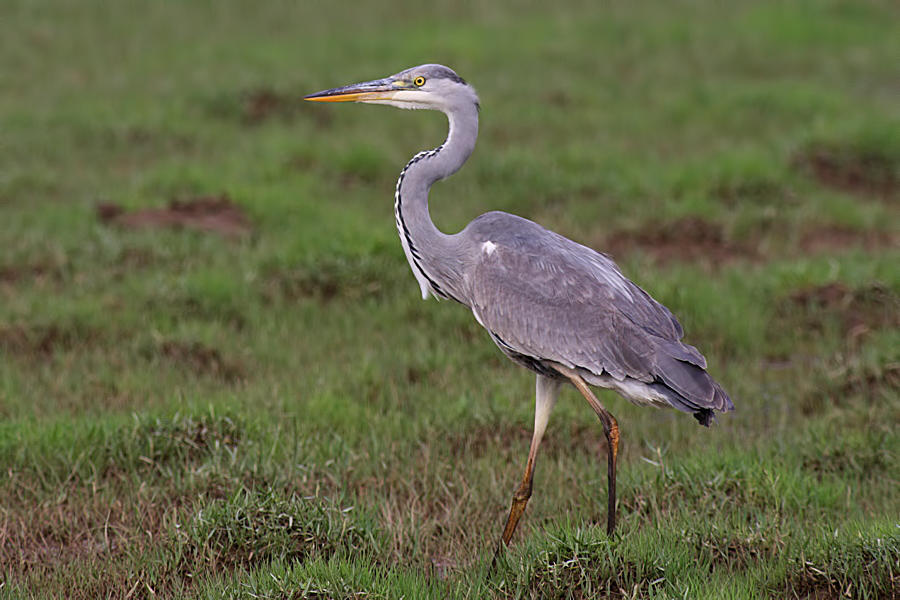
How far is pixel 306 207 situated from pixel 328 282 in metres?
1.36

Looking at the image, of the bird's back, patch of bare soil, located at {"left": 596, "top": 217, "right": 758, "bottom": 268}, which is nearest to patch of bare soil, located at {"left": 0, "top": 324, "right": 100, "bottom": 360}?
the bird's back

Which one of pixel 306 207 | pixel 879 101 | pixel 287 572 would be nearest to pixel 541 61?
pixel 879 101

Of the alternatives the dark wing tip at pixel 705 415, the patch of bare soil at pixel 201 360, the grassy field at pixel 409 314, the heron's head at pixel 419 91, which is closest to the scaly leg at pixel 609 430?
the grassy field at pixel 409 314

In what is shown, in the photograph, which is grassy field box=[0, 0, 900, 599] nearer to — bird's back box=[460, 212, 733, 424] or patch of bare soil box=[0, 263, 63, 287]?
patch of bare soil box=[0, 263, 63, 287]

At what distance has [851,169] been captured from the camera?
9.83 metres

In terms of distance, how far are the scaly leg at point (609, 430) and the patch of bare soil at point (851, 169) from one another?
6.06 m

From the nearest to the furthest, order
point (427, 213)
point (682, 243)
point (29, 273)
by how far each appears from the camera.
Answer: point (427, 213) < point (29, 273) < point (682, 243)

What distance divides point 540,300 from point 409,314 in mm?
2768

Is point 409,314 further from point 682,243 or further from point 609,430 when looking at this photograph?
point 609,430

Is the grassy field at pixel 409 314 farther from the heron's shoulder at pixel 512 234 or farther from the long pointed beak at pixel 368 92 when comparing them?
the long pointed beak at pixel 368 92

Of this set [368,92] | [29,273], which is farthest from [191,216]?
[368,92]

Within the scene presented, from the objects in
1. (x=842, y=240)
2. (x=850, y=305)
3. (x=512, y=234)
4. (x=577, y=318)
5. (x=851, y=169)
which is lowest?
(x=850, y=305)

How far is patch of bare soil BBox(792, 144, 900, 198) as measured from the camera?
9.65 metres

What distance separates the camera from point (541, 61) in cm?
1243
